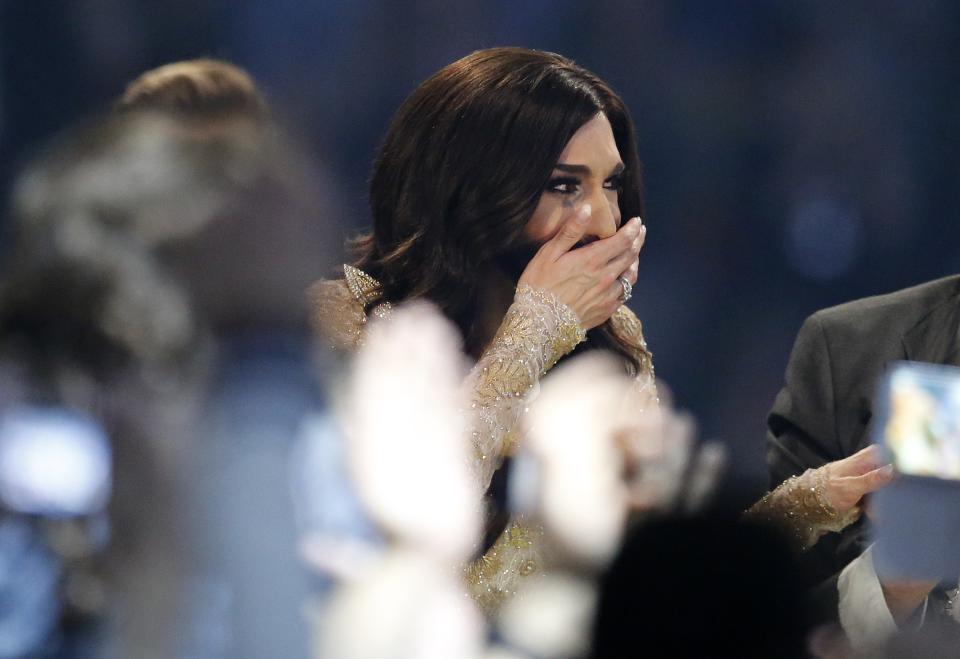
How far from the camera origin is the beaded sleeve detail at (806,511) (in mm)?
1089

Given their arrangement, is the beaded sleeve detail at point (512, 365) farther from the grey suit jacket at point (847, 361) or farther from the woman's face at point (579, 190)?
the grey suit jacket at point (847, 361)

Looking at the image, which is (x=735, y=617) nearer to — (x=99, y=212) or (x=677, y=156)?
(x=99, y=212)

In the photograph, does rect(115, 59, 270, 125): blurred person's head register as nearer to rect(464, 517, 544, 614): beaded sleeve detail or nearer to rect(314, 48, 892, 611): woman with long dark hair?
rect(314, 48, 892, 611): woman with long dark hair

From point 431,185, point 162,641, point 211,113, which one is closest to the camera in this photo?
point 162,641

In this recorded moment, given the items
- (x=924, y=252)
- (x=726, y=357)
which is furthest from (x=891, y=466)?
(x=924, y=252)

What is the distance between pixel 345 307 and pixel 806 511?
1.44ft

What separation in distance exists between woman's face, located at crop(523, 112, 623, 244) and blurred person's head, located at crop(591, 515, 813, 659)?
316 millimetres

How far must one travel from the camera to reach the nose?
3.82ft

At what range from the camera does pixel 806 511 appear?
3.63 feet

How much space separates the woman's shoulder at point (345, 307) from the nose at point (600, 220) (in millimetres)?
199

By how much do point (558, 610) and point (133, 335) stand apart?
39 cm

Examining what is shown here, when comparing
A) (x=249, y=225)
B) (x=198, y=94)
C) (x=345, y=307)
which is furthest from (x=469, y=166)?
(x=249, y=225)

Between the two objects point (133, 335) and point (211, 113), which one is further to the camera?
point (211, 113)

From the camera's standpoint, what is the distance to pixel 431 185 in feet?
3.92
